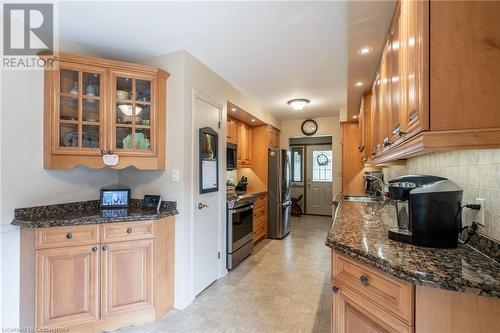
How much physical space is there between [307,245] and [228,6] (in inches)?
145

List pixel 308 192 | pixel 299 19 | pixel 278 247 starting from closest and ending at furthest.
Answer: pixel 299 19
pixel 278 247
pixel 308 192

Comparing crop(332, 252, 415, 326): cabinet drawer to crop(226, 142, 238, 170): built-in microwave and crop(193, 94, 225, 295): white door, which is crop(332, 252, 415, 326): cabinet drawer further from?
crop(226, 142, 238, 170): built-in microwave

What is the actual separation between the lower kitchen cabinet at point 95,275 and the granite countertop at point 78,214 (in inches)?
2.1

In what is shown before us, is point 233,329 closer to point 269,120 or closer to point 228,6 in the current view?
point 228,6

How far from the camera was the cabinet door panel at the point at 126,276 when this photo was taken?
1.99 meters

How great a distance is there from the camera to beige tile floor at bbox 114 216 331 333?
2.08 meters

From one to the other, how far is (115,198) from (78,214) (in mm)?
376

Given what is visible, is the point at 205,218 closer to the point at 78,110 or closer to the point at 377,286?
the point at 78,110

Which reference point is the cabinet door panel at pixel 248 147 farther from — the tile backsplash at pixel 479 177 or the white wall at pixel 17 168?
the tile backsplash at pixel 479 177

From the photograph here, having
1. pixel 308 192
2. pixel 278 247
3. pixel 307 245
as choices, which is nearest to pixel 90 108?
pixel 278 247

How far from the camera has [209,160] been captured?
279 cm

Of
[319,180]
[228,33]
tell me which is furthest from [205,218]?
[319,180]

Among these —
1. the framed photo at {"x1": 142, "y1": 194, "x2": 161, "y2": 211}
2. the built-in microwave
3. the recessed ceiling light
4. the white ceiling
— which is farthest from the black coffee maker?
the built-in microwave

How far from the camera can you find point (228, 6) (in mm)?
1785
